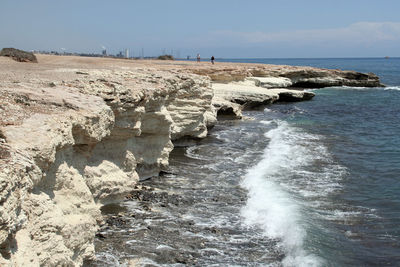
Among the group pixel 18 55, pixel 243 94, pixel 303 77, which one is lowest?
pixel 243 94

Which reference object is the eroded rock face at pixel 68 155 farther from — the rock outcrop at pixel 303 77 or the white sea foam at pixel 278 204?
the rock outcrop at pixel 303 77

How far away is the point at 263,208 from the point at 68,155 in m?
4.81

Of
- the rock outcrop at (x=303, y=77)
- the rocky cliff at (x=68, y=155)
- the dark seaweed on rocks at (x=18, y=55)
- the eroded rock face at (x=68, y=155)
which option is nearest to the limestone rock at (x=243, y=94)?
the rock outcrop at (x=303, y=77)

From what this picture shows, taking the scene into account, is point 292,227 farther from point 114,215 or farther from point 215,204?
point 114,215

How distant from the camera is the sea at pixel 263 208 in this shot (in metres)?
7.23

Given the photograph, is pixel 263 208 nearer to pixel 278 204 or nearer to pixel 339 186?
pixel 278 204

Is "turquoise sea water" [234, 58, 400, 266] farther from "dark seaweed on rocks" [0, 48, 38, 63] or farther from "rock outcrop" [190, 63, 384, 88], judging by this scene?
"rock outcrop" [190, 63, 384, 88]

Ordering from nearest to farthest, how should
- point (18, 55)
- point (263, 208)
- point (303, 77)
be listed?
point (263, 208), point (18, 55), point (303, 77)

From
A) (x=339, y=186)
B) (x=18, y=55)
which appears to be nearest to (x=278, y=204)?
(x=339, y=186)

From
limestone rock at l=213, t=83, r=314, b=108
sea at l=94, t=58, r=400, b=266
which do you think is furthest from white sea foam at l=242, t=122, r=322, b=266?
limestone rock at l=213, t=83, r=314, b=108

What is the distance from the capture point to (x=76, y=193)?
6441mm

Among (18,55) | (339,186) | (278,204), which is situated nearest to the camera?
(278,204)

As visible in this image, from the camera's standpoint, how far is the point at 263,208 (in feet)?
30.6

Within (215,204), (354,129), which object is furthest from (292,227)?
(354,129)
